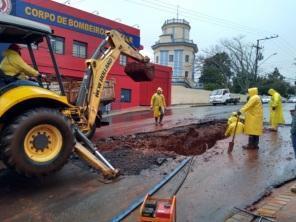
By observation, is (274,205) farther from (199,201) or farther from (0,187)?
(0,187)

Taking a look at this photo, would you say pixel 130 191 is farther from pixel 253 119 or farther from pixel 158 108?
pixel 158 108

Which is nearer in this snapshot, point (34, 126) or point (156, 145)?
point (34, 126)

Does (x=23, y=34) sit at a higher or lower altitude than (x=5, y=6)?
lower

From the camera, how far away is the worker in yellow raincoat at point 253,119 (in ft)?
33.7

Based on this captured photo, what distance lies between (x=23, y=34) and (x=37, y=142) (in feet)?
6.05

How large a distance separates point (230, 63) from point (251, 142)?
5653cm

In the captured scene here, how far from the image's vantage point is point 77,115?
8594 millimetres

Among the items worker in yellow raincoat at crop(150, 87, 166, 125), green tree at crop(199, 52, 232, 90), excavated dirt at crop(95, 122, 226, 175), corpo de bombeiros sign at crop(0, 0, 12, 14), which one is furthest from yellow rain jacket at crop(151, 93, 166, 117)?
green tree at crop(199, 52, 232, 90)

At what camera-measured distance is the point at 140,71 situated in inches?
425

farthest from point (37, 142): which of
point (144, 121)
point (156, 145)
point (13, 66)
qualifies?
point (144, 121)

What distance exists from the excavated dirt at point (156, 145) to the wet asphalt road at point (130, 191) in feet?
1.90

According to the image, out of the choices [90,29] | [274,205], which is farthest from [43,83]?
[90,29]

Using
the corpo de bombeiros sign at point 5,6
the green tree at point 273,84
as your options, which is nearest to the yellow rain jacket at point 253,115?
the corpo de bombeiros sign at point 5,6

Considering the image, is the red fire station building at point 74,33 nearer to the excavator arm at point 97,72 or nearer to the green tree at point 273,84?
the excavator arm at point 97,72
